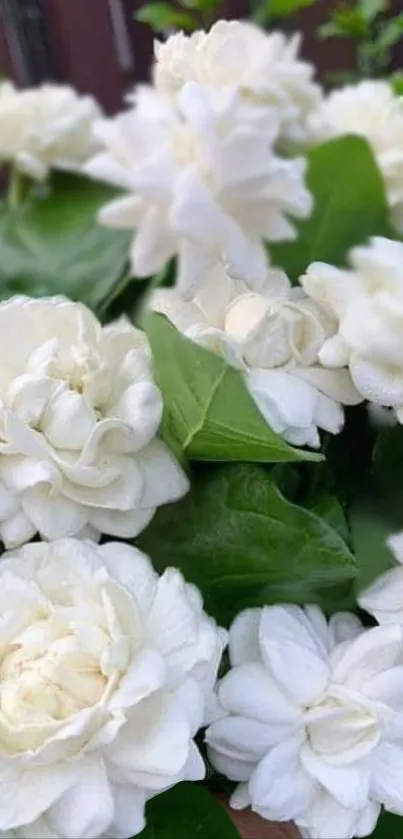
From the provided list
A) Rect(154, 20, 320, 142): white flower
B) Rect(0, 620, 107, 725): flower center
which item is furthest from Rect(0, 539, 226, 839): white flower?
Rect(154, 20, 320, 142): white flower

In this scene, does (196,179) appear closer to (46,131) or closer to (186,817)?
(186,817)

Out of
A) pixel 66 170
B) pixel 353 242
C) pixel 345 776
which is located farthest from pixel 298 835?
pixel 66 170

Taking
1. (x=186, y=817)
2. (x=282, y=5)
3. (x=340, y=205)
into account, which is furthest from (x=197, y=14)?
(x=186, y=817)

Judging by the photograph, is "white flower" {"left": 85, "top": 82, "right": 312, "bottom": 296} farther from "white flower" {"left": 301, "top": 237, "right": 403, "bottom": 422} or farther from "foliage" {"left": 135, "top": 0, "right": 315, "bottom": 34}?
"foliage" {"left": 135, "top": 0, "right": 315, "bottom": 34}

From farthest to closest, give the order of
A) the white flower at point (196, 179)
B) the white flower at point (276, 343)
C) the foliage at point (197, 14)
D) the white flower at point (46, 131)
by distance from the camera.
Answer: the white flower at point (46, 131) < the foliage at point (197, 14) < the white flower at point (276, 343) < the white flower at point (196, 179)

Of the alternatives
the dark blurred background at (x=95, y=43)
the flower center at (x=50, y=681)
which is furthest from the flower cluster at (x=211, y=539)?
the dark blurred background at (x=95, y=43)

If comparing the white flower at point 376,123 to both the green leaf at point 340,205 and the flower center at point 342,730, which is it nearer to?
the green leaf at point 340,205
